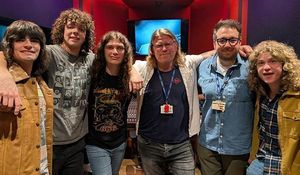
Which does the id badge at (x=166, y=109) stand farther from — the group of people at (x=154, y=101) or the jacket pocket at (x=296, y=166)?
the jacket pocket at (x=296, y=166)

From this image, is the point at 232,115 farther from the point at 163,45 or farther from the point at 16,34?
the point at 16,34

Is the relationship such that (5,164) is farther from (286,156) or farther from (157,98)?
(286,156)

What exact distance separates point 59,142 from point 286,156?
1.45 metres

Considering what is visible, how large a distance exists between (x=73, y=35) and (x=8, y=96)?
794mm

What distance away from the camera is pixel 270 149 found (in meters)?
2.11

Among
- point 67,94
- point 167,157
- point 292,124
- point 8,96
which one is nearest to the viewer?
point 8,96

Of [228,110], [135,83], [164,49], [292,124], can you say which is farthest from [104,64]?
[292,124]

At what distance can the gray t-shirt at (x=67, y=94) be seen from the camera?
7.55 ft

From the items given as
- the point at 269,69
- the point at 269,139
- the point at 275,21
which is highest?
the point at 275,21

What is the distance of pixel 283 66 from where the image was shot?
2088 mm

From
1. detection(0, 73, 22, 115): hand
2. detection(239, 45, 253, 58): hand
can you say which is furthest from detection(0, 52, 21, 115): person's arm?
detection(239, 45, 253, 58): hand

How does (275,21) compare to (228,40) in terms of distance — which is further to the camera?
(275,21)

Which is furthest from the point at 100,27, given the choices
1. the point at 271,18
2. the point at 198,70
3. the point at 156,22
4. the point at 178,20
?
the point at 198,70

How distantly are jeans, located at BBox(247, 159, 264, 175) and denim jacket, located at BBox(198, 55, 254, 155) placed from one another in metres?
0.16
